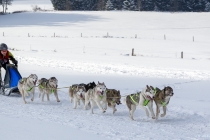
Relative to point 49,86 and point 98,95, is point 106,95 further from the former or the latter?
point 49,86

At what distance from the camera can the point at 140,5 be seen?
2562 inches

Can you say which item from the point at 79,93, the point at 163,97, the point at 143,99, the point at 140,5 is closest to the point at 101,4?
the point at 140,5

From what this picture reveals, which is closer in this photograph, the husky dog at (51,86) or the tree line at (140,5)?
the husky dog at (51,86)

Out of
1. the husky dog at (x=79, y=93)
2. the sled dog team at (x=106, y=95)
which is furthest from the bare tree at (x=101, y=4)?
the husky dog at (x=79, y=93)

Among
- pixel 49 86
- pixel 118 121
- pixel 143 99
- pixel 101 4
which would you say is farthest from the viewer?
pixel 101 4

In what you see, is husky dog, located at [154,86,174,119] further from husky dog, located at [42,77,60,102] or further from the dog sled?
the dog sled

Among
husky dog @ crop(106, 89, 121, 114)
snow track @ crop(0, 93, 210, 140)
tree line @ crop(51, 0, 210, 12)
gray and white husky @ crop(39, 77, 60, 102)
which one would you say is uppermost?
tree line @ crop(51, 0, 210, 12)

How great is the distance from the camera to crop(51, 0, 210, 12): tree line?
6397 cm

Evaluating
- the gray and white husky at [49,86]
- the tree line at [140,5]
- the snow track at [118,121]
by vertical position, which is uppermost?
the tree line at [140,5]

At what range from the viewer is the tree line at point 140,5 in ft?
210

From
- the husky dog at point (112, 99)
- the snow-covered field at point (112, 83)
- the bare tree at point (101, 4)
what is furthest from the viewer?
the bare tree at point (101, 4)

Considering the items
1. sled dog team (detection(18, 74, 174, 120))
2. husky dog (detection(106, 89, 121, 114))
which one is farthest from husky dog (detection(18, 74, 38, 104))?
husky dog (detection(106, 89, 121, 114))

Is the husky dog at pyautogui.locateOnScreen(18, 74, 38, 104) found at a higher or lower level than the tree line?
lower

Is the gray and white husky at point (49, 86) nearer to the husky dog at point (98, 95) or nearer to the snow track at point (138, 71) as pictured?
the husky dog at point (98, 95)
